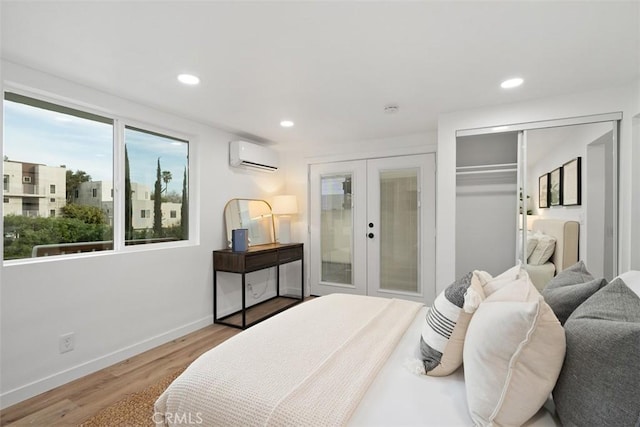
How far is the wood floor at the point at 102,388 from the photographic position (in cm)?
191

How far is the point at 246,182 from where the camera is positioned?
4.08 metres

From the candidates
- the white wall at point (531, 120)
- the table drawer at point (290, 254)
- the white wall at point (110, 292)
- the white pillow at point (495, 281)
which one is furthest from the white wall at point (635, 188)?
the white wall at point (110, 292)

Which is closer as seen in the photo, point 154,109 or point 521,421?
point 521,421

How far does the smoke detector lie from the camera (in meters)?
2.86

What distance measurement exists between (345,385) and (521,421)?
0.59 meters

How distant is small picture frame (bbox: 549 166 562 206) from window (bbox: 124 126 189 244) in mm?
3705

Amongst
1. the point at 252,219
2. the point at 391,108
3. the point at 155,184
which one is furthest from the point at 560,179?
the point at 155,184

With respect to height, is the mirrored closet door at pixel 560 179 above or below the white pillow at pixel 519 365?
above

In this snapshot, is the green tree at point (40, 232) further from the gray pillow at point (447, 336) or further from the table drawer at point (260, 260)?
the gray pillow at point (447, 336)

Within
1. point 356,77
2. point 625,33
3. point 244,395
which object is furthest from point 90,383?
point 625,33

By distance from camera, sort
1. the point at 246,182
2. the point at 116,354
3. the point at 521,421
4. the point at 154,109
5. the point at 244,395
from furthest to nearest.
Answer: the point at 246,182 → the point at 154,109 → the point at 116,354 → the point at 244,395 → the point at 521,421

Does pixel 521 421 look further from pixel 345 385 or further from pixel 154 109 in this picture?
pixel 154 109

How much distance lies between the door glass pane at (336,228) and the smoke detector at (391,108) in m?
1.47

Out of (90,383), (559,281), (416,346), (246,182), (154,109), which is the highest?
(154,109)
